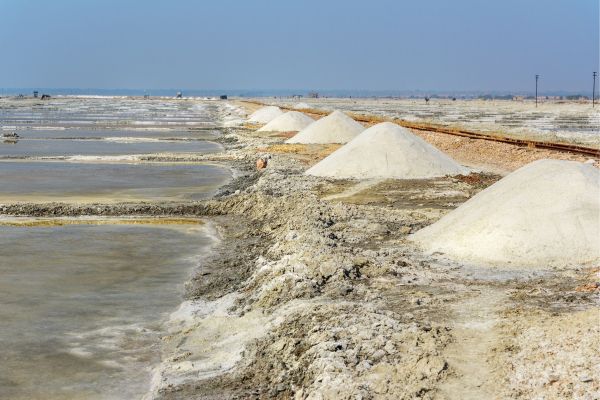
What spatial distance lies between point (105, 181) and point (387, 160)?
806 cm

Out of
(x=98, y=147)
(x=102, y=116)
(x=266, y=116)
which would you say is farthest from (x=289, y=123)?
(x=102, y=116)

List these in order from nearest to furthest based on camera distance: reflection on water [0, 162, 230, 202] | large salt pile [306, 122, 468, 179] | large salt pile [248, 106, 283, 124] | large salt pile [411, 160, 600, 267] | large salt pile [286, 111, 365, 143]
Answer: large salt pile [411, 160, 600, 267]
reflection on water [0, 162, 230, 202]
large salt pile [306, 122, 468, 179]
large salt pile [286, 111, 365, 143]
large salt pile [248, 106, 283, 124]

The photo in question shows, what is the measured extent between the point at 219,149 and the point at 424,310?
2558cm

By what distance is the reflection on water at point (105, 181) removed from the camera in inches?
717

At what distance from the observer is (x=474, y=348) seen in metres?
5.99

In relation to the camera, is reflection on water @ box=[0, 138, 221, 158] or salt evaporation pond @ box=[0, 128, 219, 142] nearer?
reflection on water @ box=[0, 138, 221, 158]

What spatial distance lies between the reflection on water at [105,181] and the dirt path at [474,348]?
11.6 meters

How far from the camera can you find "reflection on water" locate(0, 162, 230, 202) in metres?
18.2

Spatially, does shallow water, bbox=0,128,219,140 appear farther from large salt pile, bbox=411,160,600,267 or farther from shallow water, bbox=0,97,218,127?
large salt pile, bbox=411,160,600,267

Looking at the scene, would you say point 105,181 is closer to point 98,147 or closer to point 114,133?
point 98,147

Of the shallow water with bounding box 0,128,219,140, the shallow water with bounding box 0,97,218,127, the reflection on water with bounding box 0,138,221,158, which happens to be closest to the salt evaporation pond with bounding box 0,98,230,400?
the reflection on water with bounding box 0,138,221,158

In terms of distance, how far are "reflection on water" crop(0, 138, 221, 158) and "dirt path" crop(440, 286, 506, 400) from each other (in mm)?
24078

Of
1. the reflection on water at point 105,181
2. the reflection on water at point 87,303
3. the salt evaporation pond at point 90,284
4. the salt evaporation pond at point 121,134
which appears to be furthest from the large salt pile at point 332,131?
the reflection on water at point 87,303

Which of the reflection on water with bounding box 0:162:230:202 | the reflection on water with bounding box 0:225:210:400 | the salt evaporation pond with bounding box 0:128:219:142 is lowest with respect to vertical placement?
the reflection on water with bounding box 0:225:210:400
